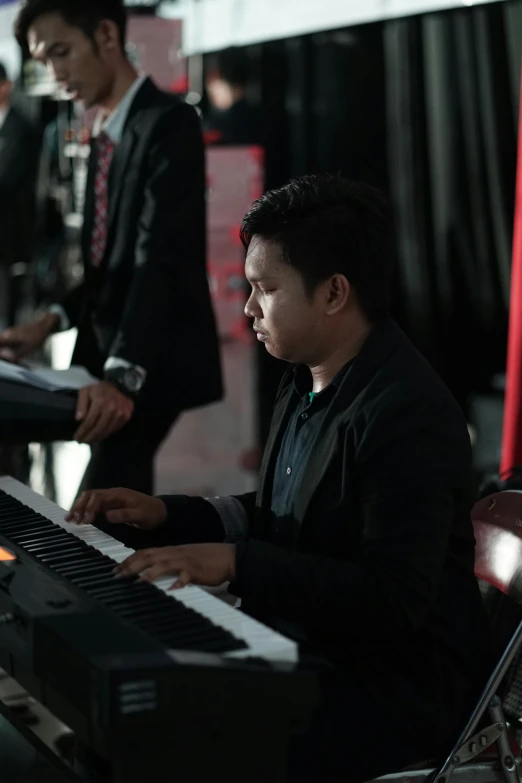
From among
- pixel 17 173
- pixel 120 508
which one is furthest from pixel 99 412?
pixel 17 173

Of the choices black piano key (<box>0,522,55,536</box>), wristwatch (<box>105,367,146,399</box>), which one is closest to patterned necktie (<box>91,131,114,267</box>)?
wristwatch (<box>105,367,146,399</box>)

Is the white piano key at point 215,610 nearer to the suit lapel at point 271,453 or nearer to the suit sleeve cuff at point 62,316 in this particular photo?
the suit lapel at point 271,453

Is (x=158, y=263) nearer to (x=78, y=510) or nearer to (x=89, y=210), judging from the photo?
(x=89, y=210)

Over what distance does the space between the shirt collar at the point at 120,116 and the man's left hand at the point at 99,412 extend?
0.62 m

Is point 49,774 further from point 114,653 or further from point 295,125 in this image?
point 295,125

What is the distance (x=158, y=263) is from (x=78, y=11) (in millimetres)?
597

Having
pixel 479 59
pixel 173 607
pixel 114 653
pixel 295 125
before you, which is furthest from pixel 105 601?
pixel 295 125

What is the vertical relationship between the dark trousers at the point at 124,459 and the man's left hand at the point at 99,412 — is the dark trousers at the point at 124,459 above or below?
below

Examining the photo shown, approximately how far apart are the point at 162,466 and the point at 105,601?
4.00 meters

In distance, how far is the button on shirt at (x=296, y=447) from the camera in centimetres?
163

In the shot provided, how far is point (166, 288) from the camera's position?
2521mm

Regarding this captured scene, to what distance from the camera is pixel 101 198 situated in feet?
8.64

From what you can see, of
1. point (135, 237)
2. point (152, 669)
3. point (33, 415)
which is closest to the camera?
point (152, 669)

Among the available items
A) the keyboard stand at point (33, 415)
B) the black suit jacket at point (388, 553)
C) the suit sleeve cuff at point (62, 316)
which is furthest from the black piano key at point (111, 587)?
the suit sleeve cuff at point (62, 316)
